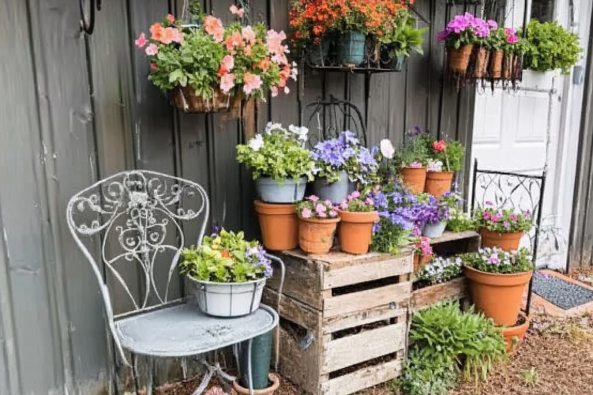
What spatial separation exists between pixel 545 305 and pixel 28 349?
308 cm

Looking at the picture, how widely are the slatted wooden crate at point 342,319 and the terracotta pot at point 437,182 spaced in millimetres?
696

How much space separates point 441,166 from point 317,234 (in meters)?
1.09

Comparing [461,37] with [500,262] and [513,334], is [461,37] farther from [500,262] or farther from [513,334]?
[513,334]

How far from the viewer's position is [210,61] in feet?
5.46

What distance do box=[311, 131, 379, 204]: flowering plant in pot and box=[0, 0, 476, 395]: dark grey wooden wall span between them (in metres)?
0.45

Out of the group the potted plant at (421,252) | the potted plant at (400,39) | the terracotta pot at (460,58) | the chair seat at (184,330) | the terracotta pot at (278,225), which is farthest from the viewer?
the terracotta pot at (460,58)

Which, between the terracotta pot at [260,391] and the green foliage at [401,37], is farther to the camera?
the green foliage at [401,37]

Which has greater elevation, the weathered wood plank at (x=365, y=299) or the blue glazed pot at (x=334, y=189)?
the blue glazed pot at (x=334, y=189)

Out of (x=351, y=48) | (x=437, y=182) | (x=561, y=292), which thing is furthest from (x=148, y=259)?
(x=561, y=292)

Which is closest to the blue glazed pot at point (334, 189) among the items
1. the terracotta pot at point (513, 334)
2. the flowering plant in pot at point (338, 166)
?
the flowering plant in pot at point (338, 166)

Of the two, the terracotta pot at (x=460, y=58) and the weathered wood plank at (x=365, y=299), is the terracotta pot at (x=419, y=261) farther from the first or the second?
the terracotta pot at (x=460, y=58)

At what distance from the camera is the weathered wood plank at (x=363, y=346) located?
203 centimetres

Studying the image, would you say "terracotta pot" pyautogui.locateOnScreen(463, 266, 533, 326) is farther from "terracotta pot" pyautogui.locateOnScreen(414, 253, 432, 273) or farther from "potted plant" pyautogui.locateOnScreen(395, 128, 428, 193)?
"potted plant" pyautogui.locateOnScreen(395, 128, 428, 193)

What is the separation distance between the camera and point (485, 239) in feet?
9.12
